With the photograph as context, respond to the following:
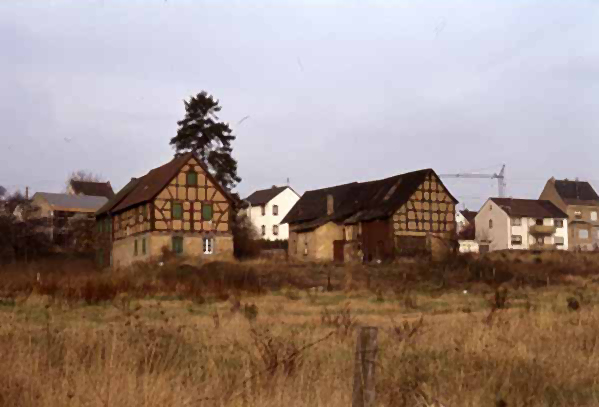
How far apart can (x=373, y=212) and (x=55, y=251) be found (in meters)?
24.2

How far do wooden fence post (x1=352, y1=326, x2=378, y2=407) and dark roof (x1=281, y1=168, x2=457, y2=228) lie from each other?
5008cm

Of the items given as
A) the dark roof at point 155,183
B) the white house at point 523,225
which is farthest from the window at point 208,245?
the white house at point 523,225

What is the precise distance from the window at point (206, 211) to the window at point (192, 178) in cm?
170

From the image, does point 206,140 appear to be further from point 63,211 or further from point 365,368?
point 365,368

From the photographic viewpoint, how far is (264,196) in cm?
9581

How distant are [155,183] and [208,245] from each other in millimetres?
5835

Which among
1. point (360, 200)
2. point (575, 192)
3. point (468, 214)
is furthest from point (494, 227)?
point (468, 214)

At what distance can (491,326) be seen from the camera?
14.0 metres

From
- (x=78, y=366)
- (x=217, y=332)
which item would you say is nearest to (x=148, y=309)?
(x=217, y=332)

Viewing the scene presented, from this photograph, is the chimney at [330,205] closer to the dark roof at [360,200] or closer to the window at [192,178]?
the dark roof at [360,200]

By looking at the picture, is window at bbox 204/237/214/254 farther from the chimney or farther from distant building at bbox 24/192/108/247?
distant building at bbox 24/192/108/247

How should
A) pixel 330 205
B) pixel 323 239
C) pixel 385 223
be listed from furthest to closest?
pixel 330 205 → pixel 323 239 → pixel 385 223

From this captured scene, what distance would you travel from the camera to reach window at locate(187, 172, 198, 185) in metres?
53.1

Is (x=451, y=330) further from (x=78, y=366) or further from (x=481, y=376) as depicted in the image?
(x=78, y=366)
